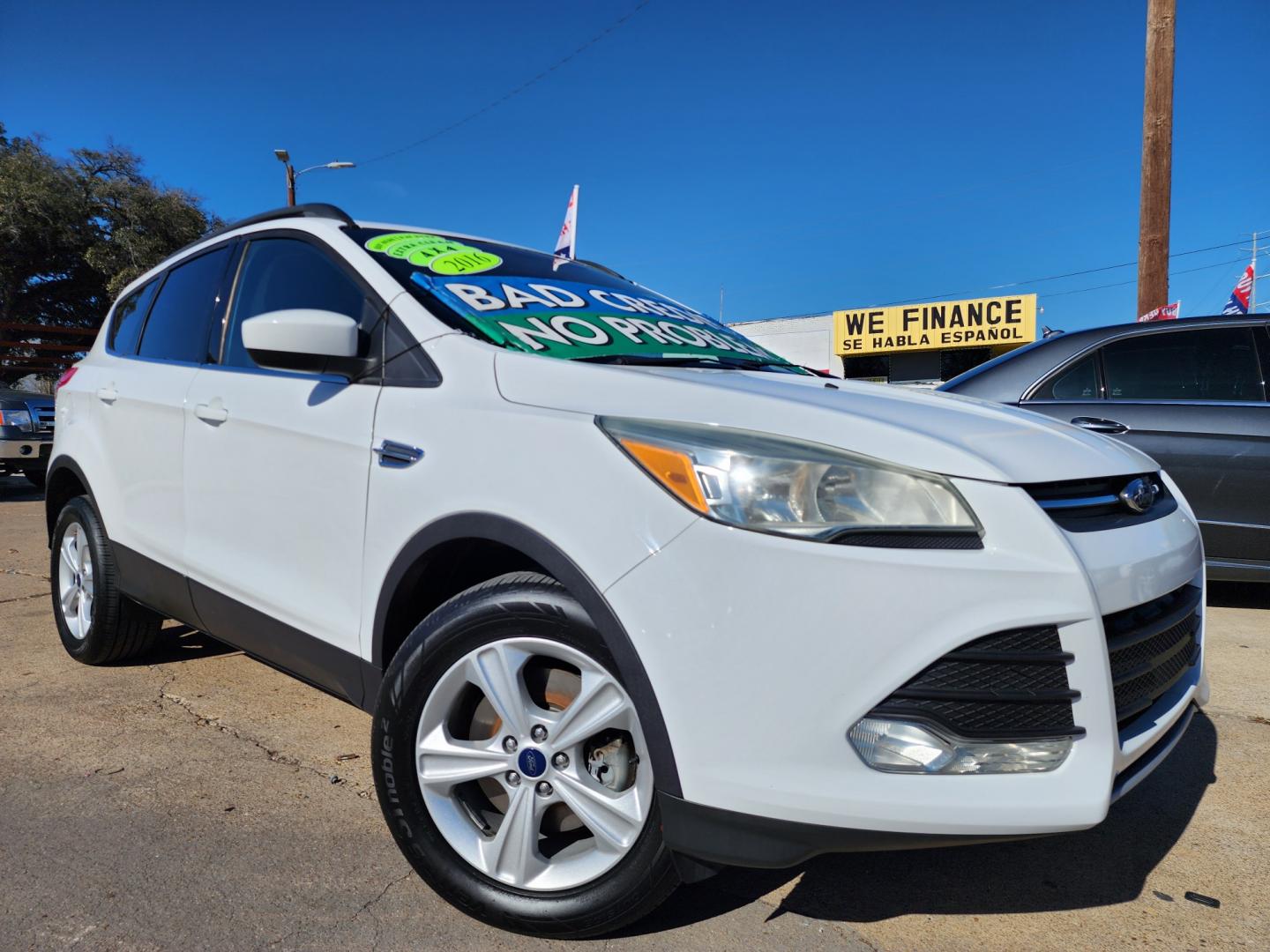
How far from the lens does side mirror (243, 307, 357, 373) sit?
2023 millimetres

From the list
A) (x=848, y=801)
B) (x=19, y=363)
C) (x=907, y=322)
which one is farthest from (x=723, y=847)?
(x=907, y=322)

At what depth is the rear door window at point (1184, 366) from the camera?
4250mm

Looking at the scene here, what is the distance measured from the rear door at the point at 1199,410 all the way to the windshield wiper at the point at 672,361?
87.3 inches

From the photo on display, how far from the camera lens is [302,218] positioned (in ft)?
8.67

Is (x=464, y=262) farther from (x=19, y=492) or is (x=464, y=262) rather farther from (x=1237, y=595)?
(x=19, y=492)

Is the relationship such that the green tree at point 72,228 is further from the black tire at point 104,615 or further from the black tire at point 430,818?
the black tire at point 430,818

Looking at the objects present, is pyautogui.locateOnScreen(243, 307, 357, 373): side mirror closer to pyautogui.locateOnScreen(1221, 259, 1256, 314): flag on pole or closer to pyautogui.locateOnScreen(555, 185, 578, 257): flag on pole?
pyautogui.locateOnScreen(555, 185, 578, 257): flag on pole

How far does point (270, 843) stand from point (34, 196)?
2236 centimetres

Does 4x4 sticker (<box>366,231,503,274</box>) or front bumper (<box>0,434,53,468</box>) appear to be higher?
4x4 sticker (<box>366,231,503,274</box>)

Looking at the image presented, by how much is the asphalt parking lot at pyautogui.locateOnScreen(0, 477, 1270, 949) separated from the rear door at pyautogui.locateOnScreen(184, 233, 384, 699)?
15.5 inches

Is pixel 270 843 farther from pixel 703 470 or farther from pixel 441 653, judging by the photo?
pixel 703 470

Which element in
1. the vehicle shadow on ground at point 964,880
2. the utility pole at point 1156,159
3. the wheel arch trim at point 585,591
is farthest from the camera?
the utility pole at point 1156,159

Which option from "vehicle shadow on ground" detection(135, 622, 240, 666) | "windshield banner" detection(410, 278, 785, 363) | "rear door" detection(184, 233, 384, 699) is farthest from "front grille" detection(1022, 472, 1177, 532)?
"vehicle shadow on ground" detection(135, 622, 240, 666)

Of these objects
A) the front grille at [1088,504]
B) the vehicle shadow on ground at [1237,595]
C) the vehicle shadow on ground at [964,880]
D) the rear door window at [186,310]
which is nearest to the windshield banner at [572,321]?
the front grille at [1088,504]
